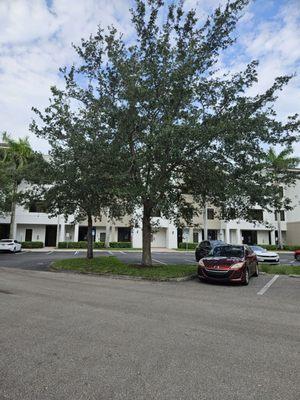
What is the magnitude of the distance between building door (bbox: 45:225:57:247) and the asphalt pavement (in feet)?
119

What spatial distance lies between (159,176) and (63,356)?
1092 cm

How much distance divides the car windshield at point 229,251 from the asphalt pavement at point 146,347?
408cm

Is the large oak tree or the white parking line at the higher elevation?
the large oak tree

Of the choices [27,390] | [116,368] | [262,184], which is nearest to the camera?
[27,390]

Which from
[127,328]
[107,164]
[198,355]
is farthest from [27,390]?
[107,164]

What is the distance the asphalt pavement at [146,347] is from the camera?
3592mm

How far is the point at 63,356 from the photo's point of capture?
4.51 meters

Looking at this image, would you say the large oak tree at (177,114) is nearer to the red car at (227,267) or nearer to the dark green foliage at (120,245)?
the red car at (227,267)

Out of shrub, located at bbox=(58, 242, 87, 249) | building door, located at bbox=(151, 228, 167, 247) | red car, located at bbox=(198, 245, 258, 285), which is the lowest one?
red car, located at bbox=(198, 245, 258, 285)

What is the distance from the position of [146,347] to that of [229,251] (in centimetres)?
966

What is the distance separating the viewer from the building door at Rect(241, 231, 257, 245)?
5062cm

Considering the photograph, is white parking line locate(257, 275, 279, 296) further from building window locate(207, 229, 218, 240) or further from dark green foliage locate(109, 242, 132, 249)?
building window locate(207, 229, 218, 240)

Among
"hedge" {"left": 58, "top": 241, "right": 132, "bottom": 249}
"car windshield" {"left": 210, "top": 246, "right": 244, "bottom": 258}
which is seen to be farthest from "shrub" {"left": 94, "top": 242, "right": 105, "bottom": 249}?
"car windshield" {"left": 210, "top": 246, "right": 244, "bottom": 258}

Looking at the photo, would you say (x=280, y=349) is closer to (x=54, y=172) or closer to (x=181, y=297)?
(x=181, y=297)
